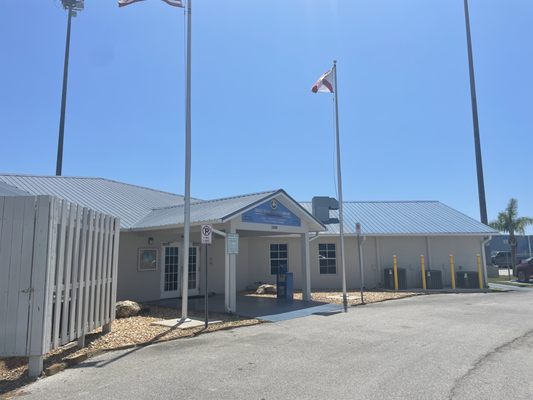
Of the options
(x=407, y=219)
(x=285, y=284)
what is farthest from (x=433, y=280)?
(x=285, y=284)

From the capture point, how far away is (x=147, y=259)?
16219mm

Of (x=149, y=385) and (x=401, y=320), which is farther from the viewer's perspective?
(x=401, y=320)

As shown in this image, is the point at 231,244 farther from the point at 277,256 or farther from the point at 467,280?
the point at 467,280

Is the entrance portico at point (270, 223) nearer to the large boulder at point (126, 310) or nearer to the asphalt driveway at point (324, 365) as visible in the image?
the asphalt driveway at point (324, 365)

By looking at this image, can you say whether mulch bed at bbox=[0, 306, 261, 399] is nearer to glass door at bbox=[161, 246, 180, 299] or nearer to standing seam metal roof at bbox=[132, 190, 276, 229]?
standing seam metal roof at bbox=[132, 190, 276, 229]

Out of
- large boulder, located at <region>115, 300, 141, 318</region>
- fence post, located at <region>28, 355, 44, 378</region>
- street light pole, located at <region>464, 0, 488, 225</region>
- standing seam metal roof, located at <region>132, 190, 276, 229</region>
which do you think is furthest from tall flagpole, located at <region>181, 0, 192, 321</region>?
street light pole, located at <region>464, 0, 488, 225</region>

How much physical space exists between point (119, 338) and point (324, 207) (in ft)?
47.4

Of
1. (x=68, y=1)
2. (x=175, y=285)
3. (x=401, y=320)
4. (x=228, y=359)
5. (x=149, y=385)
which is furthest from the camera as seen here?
(x=68, y=1)

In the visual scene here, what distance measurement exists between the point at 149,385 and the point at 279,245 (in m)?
15.7

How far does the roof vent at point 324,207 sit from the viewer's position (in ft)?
71.2

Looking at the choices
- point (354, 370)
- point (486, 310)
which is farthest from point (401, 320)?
point (354, 370)

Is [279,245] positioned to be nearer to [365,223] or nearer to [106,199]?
[365,223]

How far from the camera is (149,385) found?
5.88 meters

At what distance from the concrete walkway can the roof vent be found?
6.44 m
